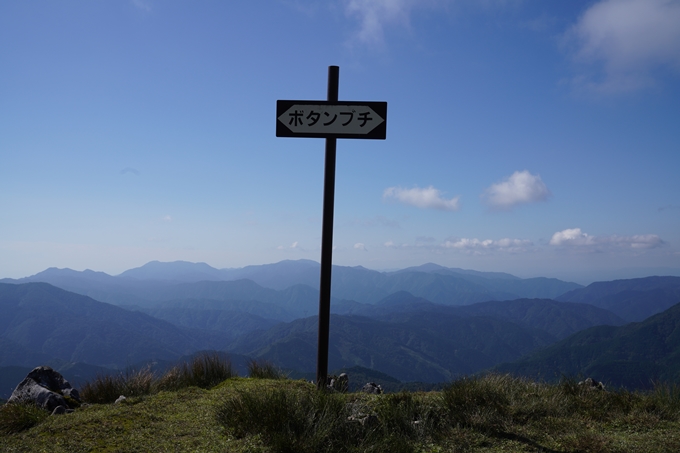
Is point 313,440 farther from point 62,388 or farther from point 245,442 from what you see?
point 62,388

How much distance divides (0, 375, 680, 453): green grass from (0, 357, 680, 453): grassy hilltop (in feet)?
0.03

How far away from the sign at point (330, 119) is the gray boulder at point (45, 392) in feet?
13.6

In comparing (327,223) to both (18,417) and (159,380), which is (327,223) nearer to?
(159,380)

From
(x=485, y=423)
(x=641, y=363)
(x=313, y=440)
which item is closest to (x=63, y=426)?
(x=313, y=440)

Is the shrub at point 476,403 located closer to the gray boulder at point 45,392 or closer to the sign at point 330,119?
the sign at point 330,119

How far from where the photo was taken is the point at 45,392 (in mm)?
5098

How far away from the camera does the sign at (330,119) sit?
18.7 feet

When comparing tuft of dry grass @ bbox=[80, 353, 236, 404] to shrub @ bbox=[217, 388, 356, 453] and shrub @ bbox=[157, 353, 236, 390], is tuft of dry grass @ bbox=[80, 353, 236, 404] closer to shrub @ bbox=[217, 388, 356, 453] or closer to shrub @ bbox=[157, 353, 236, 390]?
shrub @ bbox=[157, 353, 236, 390]

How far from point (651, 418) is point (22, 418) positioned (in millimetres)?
6678

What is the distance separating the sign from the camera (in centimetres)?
569

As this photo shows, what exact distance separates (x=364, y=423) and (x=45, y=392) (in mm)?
3799

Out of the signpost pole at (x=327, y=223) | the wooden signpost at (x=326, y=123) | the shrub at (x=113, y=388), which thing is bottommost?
the shrub at (x=113, y=388)

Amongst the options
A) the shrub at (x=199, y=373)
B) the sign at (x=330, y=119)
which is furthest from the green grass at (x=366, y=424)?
the sign at (x=330, y=119)

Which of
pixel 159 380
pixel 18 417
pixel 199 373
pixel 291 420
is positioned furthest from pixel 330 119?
pixel 18 417
